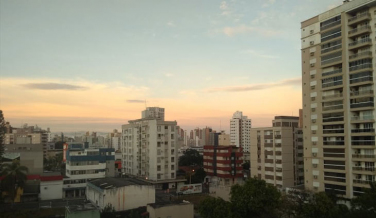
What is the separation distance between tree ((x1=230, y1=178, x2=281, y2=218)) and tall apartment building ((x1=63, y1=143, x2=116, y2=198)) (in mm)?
30207

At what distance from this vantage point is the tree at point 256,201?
2531 cm

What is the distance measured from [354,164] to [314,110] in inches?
292

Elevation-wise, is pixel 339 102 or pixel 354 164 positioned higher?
pixel 339 102

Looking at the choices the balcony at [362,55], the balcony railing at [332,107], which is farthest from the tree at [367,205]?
the balcony at [362,55]

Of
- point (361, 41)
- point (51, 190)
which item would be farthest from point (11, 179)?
point (361, 41)

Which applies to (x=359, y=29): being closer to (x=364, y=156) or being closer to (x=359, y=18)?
(x=359, y=18)

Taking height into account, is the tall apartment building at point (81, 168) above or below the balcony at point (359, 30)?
below

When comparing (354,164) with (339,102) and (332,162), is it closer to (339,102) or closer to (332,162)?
(332,162)

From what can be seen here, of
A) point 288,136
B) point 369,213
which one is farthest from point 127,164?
point 369,213

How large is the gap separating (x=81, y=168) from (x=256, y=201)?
32.5m

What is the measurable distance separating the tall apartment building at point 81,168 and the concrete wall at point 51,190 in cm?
126

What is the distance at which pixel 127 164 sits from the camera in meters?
64.1

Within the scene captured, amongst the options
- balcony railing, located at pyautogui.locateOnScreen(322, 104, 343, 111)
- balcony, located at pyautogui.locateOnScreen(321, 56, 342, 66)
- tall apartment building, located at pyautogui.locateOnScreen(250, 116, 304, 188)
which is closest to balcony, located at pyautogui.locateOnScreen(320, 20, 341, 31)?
balcony, located at pyautogui.locateOnScreen(321, 56, 342, 66)

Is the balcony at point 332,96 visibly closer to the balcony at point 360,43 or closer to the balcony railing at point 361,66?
the balcony railing at point 361,66
